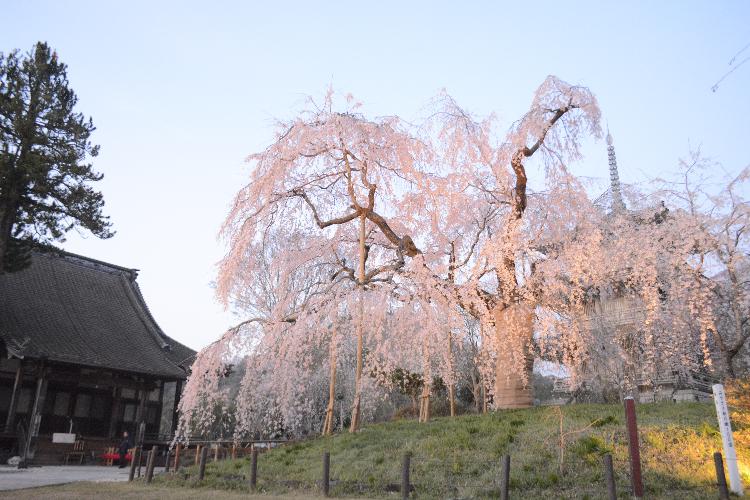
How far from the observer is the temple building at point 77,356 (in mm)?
19469

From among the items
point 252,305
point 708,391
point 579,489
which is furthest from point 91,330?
point 708,391

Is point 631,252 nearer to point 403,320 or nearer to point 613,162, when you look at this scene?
point 403,320

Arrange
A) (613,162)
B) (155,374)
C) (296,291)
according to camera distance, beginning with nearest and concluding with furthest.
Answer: (296,291)
(155,374)
(613,162)

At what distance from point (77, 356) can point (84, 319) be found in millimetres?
3500

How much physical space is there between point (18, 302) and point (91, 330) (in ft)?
9.62

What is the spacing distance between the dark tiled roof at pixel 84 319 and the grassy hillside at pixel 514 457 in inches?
371

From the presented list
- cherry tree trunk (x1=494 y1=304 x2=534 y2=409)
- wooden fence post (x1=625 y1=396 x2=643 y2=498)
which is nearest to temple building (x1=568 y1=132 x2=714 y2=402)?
cherry tree trunk (x1=494 y1=304 x2=534 y2=409)

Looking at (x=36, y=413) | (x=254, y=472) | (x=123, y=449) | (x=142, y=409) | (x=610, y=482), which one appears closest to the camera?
(x=610, y=482)

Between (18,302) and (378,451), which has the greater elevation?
(18,302)

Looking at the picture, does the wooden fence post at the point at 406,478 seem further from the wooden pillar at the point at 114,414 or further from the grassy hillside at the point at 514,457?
the wooden pillar at the point at 114,414

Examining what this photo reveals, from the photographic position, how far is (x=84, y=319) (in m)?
23.2

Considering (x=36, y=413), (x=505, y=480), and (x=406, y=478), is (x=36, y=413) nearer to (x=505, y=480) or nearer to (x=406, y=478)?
(x=406, y=478)

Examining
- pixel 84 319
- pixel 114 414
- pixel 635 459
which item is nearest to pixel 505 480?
pixel 635 459

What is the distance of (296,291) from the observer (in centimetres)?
1689
